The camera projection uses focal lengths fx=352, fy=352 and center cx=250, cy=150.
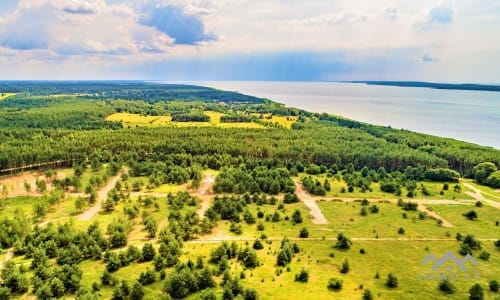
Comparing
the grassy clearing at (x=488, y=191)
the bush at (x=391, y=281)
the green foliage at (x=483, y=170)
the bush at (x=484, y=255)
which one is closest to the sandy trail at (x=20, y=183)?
the bush at (x=391, y=281)

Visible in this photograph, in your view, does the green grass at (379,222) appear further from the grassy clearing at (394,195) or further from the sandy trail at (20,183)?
the sandy trail at (20,183)

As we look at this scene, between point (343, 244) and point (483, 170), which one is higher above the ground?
point (483, 170)

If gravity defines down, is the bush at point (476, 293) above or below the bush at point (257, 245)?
above

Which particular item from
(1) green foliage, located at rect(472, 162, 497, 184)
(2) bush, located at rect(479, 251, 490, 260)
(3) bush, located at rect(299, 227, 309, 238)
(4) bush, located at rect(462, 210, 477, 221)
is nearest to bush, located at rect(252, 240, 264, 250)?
(3) bush, located at rect(299, 227, 309, 238)

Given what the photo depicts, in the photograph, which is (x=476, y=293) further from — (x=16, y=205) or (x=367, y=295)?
(x=16, y=205)

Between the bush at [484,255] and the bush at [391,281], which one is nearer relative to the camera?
the bush at [391,281]

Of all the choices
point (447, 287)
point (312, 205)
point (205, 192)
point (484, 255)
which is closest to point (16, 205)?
point (205, 192)
